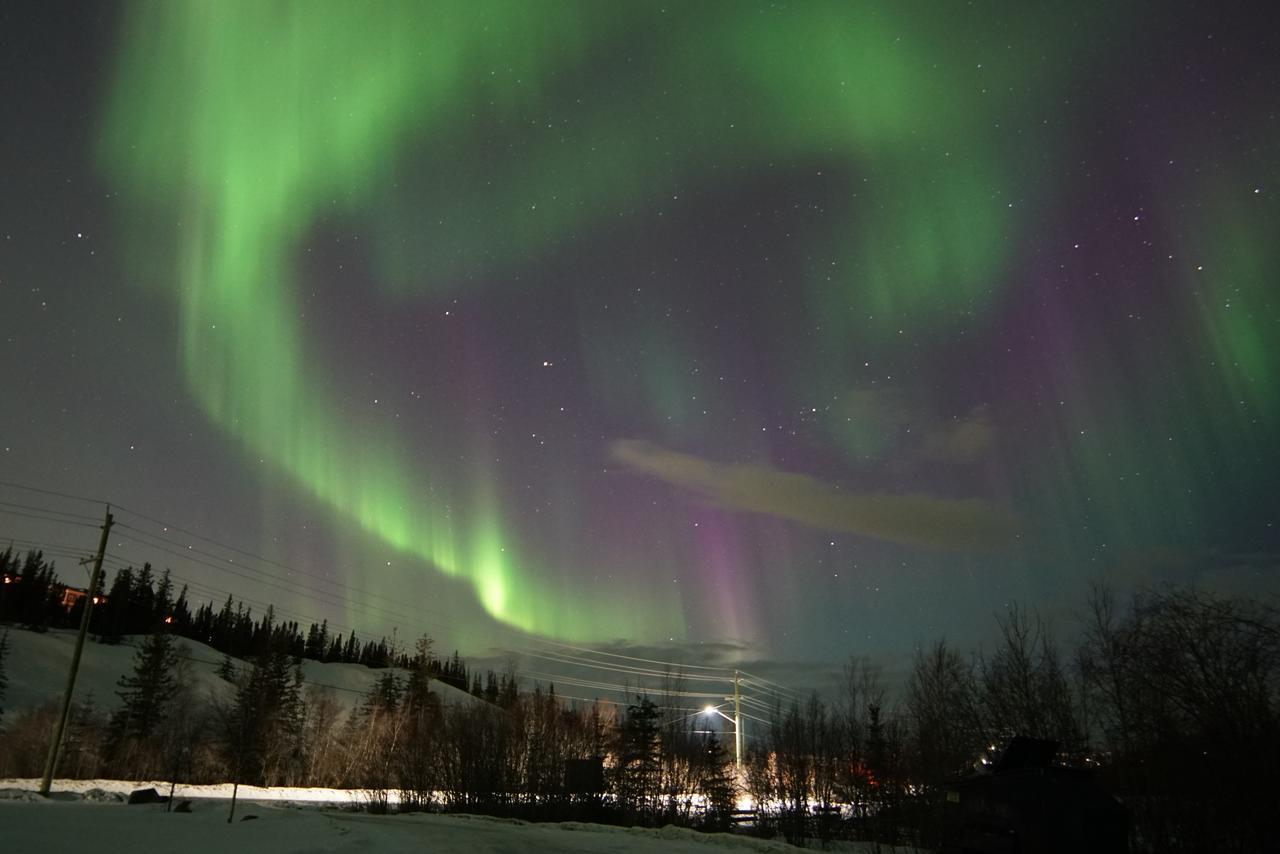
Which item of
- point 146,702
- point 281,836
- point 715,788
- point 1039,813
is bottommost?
point 281,836

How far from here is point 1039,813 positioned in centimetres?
1252

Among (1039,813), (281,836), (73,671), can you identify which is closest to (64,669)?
(73,671)

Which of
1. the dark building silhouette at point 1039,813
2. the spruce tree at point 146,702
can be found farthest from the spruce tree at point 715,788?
the spruce tree at point 146,702

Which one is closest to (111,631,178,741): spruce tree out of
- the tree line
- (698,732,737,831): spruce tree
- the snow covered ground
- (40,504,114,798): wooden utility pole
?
the tree line

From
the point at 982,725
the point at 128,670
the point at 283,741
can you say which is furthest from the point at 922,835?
the point at 128,670

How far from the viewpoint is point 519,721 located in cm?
5431

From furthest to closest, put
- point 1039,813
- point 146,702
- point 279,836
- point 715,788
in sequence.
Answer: point 146,702 < point 715,788 < point 279,836 < point 1039,813

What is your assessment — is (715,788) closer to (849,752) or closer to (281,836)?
(849,752)

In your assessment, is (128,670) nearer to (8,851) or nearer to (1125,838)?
(8,851)

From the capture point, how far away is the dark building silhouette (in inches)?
484

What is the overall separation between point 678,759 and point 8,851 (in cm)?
3937

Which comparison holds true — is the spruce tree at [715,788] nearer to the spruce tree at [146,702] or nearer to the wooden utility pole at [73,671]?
the wooden utility pole at [73,671]

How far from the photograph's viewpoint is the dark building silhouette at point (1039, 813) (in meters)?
12.3

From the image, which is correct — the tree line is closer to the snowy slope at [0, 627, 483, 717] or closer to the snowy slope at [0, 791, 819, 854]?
the snowy slope at [0, 791, 819, 854]
